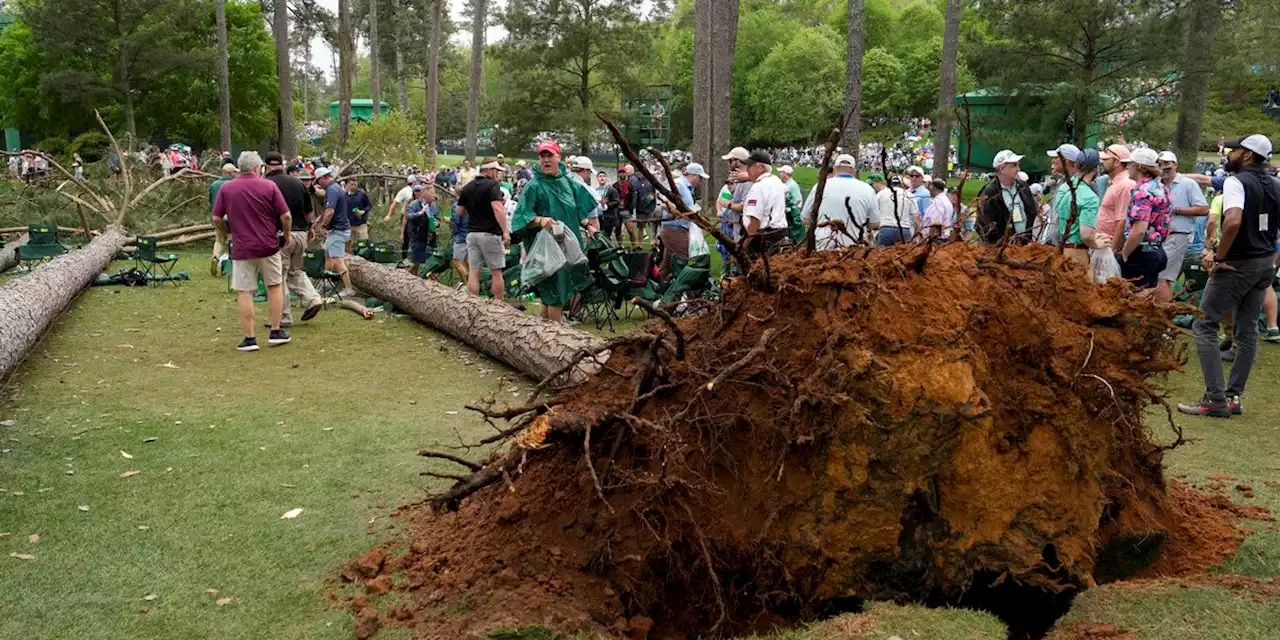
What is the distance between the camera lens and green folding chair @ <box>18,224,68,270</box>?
13344mm

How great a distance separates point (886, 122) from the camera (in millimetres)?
51375

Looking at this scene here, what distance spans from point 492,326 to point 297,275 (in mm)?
3255

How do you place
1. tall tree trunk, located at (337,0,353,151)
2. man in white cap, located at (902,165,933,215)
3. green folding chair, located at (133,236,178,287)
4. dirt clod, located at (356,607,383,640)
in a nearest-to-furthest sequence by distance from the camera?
1. dirt clod, located at (356,607,383,640)
2. man in white cap, located at (902,165,933,215)
3. green folding chair, located at (133,236,178,287)
4. tall tree trunk, located at (337,0,353,151)

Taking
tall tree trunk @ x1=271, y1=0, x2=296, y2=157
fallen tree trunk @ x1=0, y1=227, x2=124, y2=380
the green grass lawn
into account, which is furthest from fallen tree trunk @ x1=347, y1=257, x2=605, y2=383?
tall tree trunk @ x1=271, y1=0, x2=296, y2=157

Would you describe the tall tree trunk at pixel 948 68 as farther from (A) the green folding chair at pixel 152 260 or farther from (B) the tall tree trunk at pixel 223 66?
(B) the tall tree trunk at pixel 223 66

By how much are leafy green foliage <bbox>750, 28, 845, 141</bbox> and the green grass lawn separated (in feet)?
129

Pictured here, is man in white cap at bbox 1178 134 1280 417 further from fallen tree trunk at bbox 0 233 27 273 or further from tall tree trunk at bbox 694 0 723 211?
fallen tree trunk at bbox 0 233 27 273

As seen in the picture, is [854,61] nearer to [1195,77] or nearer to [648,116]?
[1195,77]

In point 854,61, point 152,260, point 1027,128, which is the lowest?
point 152,260

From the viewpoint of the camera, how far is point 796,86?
4775cm

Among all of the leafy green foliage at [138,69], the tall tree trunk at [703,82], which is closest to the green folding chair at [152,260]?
the tall tree trunk at [703,82]

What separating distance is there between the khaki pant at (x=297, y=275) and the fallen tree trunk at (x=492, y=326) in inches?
42.6

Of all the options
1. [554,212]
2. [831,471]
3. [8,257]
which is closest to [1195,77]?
[554,212]

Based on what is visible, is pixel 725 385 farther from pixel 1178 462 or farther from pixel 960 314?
pixel 1178 462
